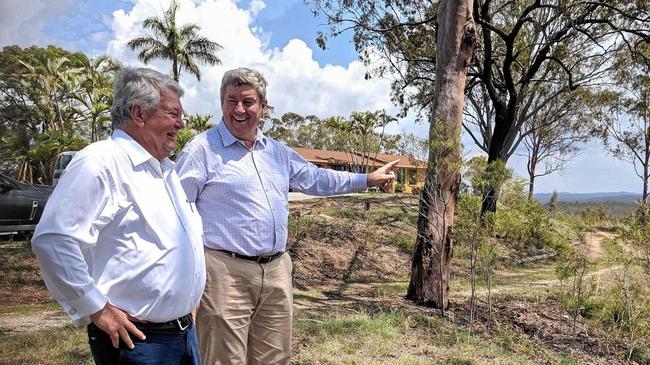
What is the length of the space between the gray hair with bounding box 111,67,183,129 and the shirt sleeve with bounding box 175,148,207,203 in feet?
2.12

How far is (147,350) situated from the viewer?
174 centimetres

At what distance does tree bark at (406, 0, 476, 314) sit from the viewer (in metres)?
7.02

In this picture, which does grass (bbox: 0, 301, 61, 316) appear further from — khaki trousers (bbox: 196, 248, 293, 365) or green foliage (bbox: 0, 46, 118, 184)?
green foliage (bbox: 0, 46, 118, 184)

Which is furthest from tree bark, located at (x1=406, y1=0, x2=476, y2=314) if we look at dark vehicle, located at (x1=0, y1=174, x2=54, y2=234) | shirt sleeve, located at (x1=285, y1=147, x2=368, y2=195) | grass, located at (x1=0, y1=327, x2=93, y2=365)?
dark vehicle, located at (x1=0, y1=174, x2=54, y2=234)

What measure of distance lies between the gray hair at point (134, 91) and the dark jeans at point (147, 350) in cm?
75

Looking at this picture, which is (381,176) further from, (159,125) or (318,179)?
(159,125)

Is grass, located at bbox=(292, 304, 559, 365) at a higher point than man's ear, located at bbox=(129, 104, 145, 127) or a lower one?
lower

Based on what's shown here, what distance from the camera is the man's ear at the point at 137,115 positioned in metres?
1.87

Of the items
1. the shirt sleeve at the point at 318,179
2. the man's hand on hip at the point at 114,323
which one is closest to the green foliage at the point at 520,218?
the shirt sleeve at the point at 318,179

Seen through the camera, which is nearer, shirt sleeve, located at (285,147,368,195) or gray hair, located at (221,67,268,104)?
gray hair, located at (221,67,268,104)

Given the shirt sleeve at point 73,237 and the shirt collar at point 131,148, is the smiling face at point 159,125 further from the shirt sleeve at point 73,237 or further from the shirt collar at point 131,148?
the shirt sleeve at point 73,237

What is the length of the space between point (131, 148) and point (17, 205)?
28.1 ft

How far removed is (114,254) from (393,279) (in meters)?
9.17

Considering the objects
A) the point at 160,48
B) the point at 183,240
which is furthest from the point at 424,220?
the point at 160,48
